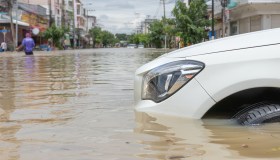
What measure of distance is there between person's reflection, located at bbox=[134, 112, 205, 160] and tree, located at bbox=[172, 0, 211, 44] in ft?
136

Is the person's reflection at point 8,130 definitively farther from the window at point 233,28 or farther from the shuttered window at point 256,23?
the window at point 233,28

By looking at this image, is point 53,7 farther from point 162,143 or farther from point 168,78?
point 162,143

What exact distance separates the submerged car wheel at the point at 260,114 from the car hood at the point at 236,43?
475 mm

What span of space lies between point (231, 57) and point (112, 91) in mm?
4248

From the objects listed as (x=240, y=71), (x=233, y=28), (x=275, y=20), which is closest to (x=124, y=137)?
(x=240, y=71)

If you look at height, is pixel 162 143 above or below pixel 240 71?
below

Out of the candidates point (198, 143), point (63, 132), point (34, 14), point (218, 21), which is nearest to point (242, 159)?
point (198, 143)

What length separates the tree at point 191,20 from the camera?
148ft

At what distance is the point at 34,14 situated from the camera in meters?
64.5

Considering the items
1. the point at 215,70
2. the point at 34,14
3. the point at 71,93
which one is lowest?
the point at 71,93

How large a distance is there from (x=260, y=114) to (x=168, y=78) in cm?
75

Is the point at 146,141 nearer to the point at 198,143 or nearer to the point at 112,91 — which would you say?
the point at 198,143

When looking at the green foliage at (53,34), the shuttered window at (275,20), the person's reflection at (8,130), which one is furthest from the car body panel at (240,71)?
the green foliage at (53,34)

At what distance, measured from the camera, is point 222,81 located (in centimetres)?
335
